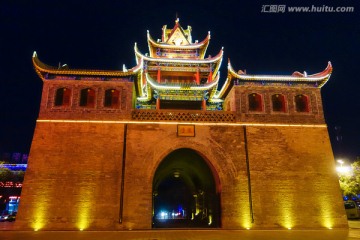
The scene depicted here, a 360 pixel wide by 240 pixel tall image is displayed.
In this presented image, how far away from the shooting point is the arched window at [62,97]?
14344 millimetres

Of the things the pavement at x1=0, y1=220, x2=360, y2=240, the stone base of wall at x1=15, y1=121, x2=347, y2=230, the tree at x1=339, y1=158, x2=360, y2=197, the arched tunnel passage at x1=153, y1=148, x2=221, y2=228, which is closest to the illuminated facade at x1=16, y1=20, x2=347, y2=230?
the stone base of wall at x1=15, y1=121, x2=347, y2=230

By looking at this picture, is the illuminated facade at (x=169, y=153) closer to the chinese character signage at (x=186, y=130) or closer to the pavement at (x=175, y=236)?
the chinese character signage at (x=186, y=130)

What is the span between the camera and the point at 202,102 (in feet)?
59.1

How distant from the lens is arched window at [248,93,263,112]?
15.0 metres

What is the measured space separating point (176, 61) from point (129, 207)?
9878 mm

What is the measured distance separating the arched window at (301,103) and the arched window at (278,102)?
2.22ft

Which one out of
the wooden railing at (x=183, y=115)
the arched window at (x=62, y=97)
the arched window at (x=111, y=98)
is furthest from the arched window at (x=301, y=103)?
the arched window at (x=62, y=97)

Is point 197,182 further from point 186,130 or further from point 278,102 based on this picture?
point 278,102

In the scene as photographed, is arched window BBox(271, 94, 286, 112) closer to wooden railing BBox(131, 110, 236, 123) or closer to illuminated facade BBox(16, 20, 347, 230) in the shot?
illuminated facade BBox(16, 20, 347, 230)

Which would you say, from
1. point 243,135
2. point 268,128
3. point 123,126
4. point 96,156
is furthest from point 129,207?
point 268,128

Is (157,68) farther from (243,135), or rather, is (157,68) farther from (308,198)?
(308,198)

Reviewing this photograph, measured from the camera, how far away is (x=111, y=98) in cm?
1462

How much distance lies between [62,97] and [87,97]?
116 cm

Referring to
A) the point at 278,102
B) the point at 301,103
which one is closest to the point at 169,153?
the point at 278,102
